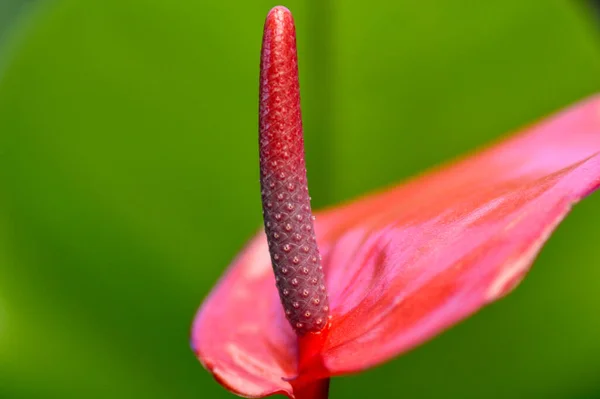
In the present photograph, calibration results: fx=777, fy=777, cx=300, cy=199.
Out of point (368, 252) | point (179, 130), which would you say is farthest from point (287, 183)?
point (179, 130)

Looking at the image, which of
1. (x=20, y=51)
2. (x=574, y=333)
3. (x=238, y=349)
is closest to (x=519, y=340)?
(x=574, y=333)

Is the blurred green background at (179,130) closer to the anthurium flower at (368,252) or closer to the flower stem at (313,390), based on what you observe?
the anthurium flower at (368,252)

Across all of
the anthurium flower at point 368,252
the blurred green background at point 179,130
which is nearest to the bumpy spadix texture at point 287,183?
the anthurium flower at point 368,252

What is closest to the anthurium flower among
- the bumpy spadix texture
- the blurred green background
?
the bumpy spadix texture

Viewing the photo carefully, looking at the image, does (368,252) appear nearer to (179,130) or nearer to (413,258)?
(413,258)

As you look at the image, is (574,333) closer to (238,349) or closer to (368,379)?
(368,379)

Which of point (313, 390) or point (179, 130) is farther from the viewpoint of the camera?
point (179, 130)
